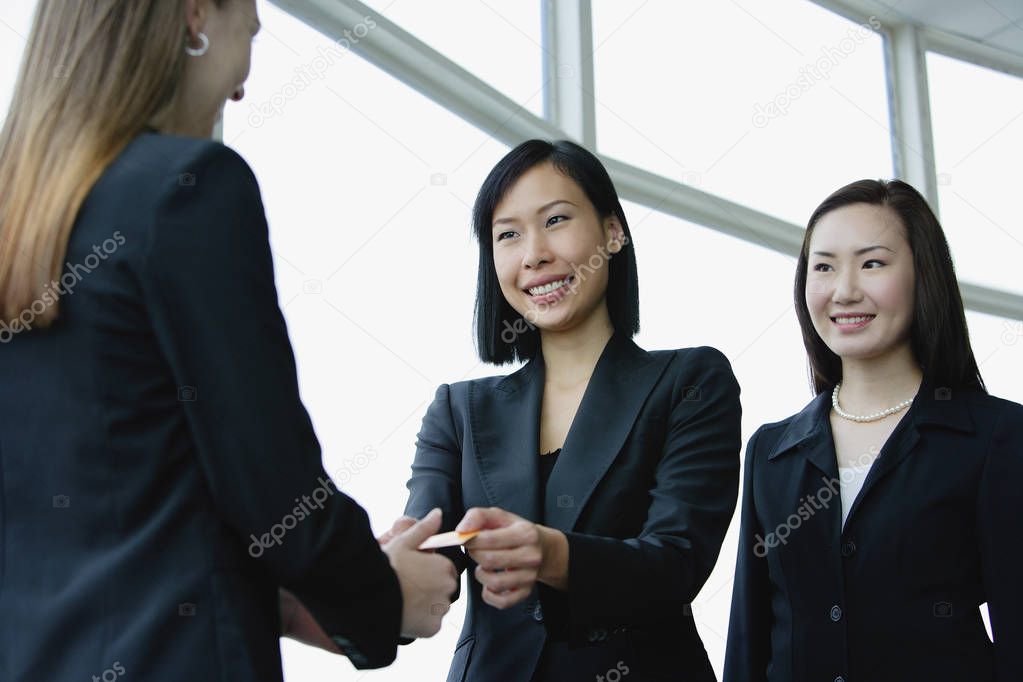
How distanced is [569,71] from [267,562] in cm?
366

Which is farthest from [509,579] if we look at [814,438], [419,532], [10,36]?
[10,36]

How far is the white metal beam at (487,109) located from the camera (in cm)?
344

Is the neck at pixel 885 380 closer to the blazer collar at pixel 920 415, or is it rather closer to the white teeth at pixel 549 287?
the blazer collar at pixel 920 415

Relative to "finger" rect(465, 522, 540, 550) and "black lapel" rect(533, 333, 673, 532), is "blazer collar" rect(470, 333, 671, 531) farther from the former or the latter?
"finger" rect(465, 522, 540, 550)

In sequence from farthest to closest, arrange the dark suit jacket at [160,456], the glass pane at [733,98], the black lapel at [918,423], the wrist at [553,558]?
the glass pane at [733,98] < the black lapel at [918,423] < the wrist at [553,558] < the dark suit jacket at [160,456]

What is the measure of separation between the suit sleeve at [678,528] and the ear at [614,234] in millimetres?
255

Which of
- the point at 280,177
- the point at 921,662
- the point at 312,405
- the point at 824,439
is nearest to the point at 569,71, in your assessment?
the point at 280,177

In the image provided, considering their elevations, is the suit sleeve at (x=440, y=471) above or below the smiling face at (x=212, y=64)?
below

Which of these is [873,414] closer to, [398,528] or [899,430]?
[899,430]

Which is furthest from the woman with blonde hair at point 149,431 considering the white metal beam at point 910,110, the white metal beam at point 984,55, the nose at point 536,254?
the white metal beam at point 984,55

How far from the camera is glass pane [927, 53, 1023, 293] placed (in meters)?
6.48

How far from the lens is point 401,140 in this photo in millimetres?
3609

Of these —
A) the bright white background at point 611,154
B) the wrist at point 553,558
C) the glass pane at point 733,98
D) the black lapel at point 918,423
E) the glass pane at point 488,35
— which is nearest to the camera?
the wrist at point 553,558

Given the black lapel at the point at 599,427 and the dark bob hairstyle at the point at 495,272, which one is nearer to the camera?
the black lapel at the point at 599,427
